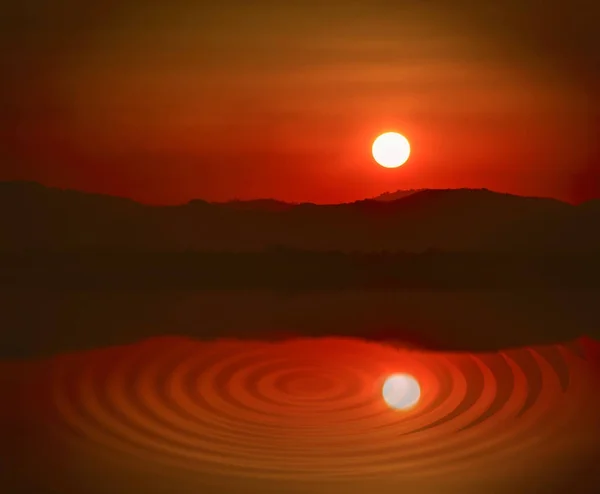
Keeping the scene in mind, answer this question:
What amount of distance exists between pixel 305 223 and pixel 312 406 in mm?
1089

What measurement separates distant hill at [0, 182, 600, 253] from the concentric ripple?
27.6 inches

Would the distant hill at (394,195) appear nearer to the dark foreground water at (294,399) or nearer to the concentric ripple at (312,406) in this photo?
the dark foreground water at (294,399)

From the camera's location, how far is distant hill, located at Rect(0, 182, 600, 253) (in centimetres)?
231

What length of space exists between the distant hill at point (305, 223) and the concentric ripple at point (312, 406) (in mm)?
700

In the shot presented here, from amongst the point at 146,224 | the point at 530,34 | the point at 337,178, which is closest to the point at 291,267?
the point at 337,178

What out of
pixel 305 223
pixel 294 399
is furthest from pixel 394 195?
pixel 294 399

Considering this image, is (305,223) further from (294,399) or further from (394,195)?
(294,399)

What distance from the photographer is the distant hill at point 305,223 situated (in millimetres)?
2307

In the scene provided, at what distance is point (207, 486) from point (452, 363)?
0.72m

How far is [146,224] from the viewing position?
2.34 metres

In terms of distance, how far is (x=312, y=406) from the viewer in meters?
1.37

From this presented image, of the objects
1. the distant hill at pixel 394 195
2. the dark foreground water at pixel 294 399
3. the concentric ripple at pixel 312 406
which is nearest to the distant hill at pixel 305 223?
the distant hill at pixel 394 195

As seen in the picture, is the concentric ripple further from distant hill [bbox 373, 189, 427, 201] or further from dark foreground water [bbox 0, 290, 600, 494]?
distant hill [bbox 373, 189, 427, 201]

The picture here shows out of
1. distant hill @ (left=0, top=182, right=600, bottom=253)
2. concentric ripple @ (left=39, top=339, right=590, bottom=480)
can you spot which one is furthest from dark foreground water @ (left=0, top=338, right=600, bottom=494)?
distant hill @ (left=0, top=182, right=600, bottom=253)
